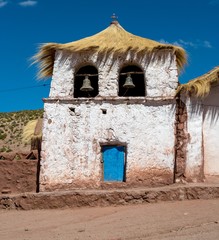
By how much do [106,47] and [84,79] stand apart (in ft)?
3.95

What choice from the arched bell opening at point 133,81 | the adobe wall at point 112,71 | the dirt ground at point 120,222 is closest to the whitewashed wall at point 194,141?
the adobe wall at point 112,71

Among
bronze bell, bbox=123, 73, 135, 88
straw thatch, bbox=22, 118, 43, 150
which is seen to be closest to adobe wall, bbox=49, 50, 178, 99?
bronze bell, bbox=123, 73, 135, 88

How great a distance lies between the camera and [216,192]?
35.6 feet

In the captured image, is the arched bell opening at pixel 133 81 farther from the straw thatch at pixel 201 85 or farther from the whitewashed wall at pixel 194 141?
the whitewashed wall at pixel 194 141

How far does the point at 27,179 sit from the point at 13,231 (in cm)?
362

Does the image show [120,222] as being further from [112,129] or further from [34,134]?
[34,134]

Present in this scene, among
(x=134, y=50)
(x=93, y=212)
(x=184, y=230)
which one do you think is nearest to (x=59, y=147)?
(x=93, y=212)

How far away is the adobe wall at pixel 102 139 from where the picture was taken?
1240 cm

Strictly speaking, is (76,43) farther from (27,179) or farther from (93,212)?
(93,212)

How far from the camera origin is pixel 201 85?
1218 cm

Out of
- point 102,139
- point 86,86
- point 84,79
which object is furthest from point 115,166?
point 84,79

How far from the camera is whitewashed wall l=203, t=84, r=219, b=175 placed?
1273 centimetres

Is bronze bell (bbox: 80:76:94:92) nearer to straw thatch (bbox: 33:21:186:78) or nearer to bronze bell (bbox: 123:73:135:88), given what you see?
straw thatch (bbox: 33:21:186:78)

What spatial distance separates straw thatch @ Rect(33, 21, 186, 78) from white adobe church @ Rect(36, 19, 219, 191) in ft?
0.10
